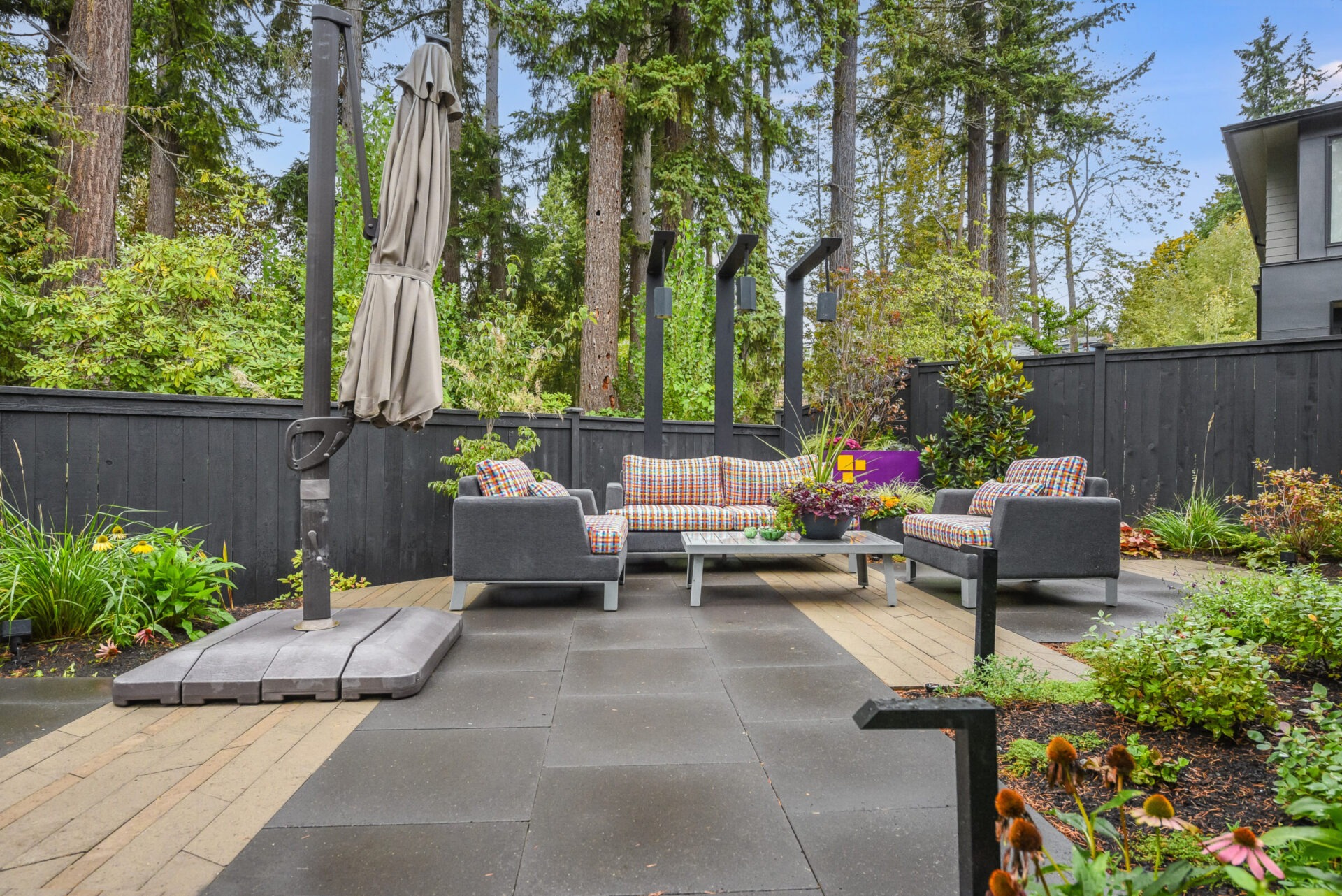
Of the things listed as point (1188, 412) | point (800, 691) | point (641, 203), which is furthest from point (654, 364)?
point (1188, 412)

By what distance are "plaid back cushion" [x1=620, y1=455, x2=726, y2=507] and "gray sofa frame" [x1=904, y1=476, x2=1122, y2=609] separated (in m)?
2.14

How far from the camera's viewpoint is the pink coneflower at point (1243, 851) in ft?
2.65

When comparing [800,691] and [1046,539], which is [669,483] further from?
[800,691]

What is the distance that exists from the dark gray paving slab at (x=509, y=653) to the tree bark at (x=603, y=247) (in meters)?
4.84

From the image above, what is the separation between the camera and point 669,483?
580 centimetres

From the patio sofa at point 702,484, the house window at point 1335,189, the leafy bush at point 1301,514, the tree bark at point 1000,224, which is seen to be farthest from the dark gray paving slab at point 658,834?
the tree bark at point 1000,224

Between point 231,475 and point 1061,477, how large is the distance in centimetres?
512

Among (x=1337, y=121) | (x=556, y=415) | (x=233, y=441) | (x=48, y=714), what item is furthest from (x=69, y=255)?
(x=1337, y=121)

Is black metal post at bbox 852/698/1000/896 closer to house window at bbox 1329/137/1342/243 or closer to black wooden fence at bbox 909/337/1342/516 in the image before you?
black wooden fence at bbox 909/337/1342/516

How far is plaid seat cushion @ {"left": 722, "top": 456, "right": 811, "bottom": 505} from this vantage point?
586 cm

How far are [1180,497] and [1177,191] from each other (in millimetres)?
12098

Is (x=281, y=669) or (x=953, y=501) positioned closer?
(x=281, y=669)

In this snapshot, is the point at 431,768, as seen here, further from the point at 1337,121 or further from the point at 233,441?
the point at 1337,121

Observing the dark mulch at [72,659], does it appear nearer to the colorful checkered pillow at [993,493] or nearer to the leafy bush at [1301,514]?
the colorful checkered pillow at [993,493]
